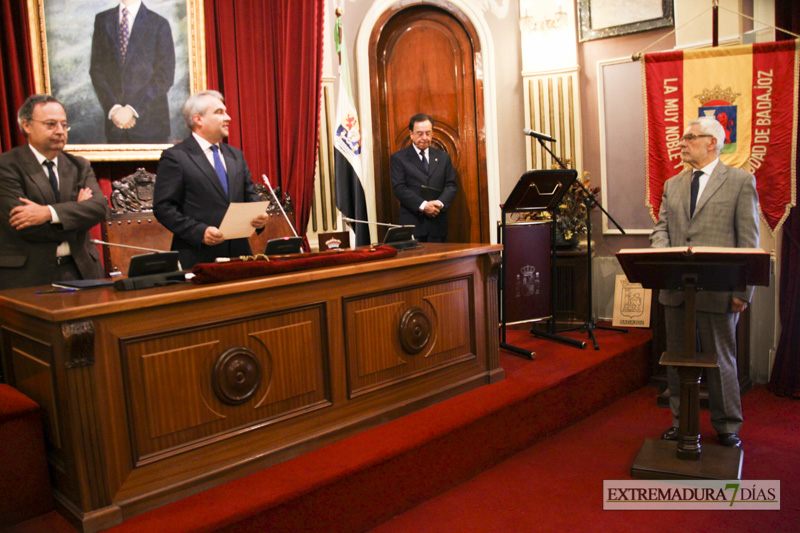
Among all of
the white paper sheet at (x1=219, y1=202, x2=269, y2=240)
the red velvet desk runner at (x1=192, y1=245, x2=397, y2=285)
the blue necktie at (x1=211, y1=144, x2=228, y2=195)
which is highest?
the blue necktie at (x1=211, y1=144, x2=228, y2=195)

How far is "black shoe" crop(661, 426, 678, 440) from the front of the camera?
10.1ft

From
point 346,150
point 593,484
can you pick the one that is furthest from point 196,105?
point 593,484

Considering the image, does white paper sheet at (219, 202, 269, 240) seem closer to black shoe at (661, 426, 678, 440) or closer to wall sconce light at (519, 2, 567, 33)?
black shoe at (661, 426, 678, 440)

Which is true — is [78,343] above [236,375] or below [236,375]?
above

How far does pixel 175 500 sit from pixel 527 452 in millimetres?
1759

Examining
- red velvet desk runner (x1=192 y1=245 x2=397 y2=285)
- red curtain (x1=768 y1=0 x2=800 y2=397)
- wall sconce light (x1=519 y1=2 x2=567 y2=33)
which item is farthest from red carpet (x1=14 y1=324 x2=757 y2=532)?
wall sconce light (x1=519 y1=2 x2=567 y2=33)

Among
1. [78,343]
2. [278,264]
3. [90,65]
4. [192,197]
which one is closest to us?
[78,343]

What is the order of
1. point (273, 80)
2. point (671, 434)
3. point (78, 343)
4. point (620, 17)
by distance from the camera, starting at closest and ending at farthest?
1. point (78, 343)
2. point (671, 434)
3. point (273, 80)
4. point (620, 17)

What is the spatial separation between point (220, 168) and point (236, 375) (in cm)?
119

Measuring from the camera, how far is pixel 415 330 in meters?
2.94

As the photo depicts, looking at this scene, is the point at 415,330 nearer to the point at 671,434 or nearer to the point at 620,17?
the point at 671,434

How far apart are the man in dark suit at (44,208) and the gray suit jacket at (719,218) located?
8.82ft
